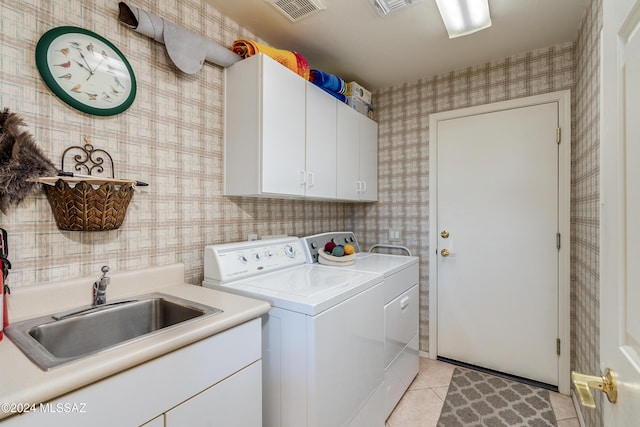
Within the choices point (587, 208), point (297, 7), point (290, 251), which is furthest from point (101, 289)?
point (587, 208)

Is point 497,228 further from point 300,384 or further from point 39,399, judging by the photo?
point 39,399

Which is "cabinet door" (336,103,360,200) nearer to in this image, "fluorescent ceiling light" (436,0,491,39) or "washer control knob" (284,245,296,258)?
"washer control knob" (284,245,296,258)

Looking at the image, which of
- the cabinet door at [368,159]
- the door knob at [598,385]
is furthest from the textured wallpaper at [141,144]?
the door knob at [598,385]

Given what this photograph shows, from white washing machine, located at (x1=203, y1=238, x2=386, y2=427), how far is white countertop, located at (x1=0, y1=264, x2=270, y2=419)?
0.15m

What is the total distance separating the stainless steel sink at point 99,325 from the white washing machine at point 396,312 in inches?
38.2

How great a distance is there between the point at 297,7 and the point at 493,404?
2.76 meters

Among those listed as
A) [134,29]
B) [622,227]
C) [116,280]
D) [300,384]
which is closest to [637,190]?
[622,227]

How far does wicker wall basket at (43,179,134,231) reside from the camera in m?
1.12

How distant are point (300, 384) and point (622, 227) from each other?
1.16 m

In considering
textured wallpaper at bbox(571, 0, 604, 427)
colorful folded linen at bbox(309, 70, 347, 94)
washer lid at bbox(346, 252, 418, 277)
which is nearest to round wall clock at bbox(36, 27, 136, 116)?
colorful folded linen at bbox(309, 70, 347, 94)

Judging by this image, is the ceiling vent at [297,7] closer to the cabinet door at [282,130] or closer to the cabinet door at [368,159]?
the cabinet door at [282,130]

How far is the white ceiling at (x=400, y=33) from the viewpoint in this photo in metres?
1.72

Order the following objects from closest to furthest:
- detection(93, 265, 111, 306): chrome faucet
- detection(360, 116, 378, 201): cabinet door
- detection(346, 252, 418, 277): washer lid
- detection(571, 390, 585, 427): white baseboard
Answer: detection(93, 265, 111, 306): chrome faucet
detection(571, 390, 585, 427): white baseboard
detection(346, 252, 418, 277): washer lid
detection(360, 116, 378, 201): cabinet door

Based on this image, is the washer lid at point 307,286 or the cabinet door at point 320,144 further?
the cabinet door at point 320,144
